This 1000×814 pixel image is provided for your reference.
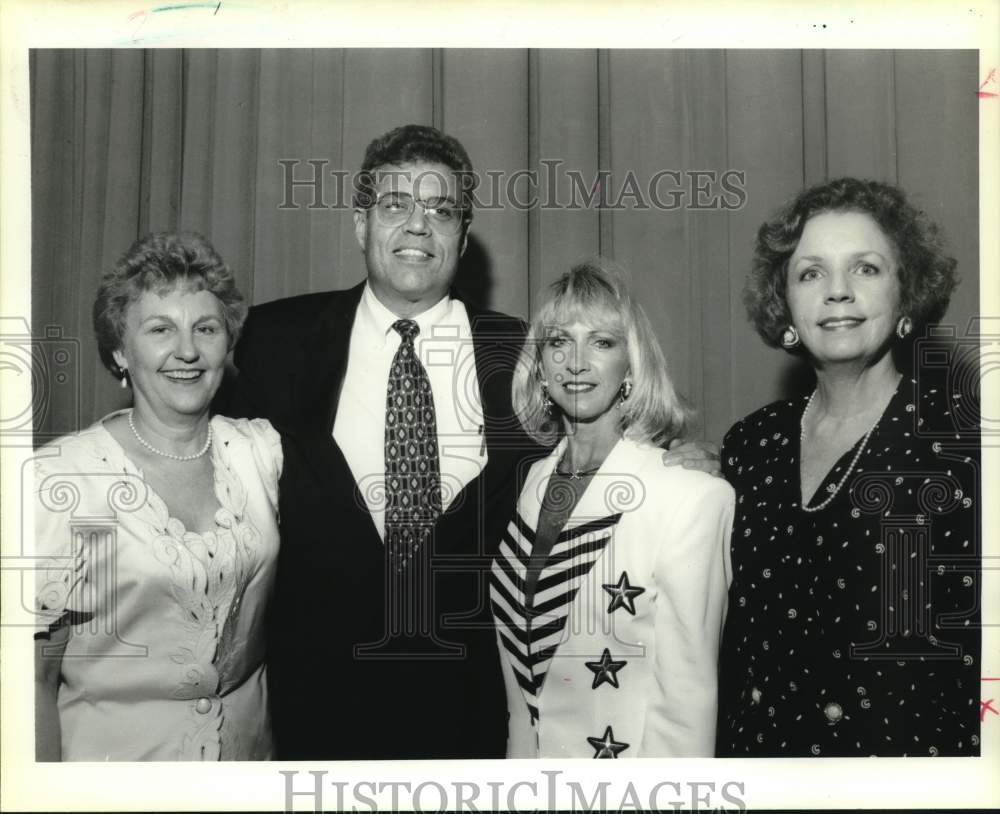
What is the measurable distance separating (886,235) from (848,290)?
0.54 feet

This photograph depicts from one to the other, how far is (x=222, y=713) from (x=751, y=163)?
5.91 feet

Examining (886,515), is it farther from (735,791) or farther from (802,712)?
(735,791)

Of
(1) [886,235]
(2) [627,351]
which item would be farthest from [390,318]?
(1) [886,235]

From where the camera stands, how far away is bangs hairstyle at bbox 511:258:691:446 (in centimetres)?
235

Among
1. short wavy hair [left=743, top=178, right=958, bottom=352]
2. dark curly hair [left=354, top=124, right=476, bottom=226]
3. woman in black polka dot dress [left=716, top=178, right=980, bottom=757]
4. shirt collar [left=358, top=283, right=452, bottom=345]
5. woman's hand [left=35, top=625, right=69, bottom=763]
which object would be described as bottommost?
woman's hand [left=35, top=625, right=69, bottom=763]

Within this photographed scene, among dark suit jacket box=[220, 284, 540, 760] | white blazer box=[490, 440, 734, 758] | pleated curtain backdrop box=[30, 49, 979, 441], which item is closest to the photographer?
white blazer box=[490, 440, 734, 758]

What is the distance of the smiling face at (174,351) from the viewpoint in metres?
2.31

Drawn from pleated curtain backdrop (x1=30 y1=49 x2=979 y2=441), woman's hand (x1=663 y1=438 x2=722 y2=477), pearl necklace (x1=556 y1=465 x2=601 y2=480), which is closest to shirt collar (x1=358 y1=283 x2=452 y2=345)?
pleated curtain backdrop (x1=30 y1=49 x2=979 y2=441)

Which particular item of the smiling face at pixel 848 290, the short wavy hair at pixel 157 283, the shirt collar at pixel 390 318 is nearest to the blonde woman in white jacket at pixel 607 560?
the shirt collar at pixel 390 318

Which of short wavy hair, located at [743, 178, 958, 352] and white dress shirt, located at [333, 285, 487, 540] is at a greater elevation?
short wavy hair, located at [743, 178, 958, 352]

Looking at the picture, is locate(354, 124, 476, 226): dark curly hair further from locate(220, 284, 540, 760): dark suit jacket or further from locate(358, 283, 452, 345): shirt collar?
locate(220, 284, 540, 760): dark suit jacket

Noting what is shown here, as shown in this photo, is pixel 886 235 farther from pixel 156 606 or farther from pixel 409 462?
pixel 156 606

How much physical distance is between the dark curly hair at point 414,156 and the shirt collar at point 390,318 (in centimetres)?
21

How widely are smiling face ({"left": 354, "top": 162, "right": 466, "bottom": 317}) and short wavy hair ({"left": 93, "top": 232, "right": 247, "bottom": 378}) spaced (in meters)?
0.34
